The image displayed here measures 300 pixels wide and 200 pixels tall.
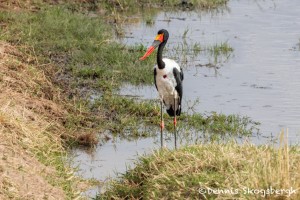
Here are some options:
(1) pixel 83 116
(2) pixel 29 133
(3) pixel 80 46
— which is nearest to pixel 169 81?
(1) pixel 83 116

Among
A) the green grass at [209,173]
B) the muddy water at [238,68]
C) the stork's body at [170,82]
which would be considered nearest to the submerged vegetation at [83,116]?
the green grass at [209,173]

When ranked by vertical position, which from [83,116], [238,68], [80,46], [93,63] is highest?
[80,46]

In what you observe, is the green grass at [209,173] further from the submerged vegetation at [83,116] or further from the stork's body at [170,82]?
the stork's body at [170,82]

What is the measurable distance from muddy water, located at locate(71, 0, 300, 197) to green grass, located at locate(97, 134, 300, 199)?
0.91 metres

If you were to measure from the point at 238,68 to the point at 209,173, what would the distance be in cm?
606

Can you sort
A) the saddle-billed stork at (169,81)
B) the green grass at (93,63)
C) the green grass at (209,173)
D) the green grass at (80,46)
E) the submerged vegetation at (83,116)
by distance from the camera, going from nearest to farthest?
the green grass at (209,173)
the submerged vegetation at (83,116)
the saddle-billed stork at (169,81)
the green grass at (93,63)
the green grass at (80,46)

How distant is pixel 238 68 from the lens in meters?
13.8

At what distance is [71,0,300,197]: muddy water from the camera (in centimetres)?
1058

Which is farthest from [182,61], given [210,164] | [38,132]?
[210,164]

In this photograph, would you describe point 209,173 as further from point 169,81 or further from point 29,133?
point 169,81

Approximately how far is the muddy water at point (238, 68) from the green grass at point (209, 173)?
914mm

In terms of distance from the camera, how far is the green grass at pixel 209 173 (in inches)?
279

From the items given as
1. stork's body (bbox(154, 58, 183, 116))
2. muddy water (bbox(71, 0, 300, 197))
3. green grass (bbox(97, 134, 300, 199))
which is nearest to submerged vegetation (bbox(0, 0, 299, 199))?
green grass (bbox(97, 134, 300, 199))

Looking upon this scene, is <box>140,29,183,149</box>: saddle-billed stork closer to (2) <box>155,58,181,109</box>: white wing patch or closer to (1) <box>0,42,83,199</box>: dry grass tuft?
(2) <box>155,58,181,109</box>: white wing patch
